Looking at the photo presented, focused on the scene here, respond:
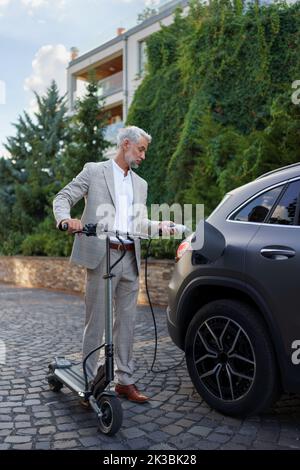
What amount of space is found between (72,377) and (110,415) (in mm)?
696

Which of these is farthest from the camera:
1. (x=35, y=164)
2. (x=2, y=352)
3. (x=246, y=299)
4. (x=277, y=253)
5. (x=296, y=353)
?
(x=35, y=164)

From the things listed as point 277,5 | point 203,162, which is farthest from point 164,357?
point 277,5

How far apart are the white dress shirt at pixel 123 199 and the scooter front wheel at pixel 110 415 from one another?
1.11m

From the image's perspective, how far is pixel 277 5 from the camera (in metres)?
11.3

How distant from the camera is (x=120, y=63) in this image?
30031 millimetres

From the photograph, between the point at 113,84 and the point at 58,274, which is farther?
the point at 113,84

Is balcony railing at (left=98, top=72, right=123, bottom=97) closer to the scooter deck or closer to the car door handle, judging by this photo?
the scooter deck

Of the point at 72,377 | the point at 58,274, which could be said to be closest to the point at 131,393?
the point at 72,377

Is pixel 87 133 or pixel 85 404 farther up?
pixel 87 133

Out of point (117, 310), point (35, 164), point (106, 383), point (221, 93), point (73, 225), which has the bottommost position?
point (106, 383)

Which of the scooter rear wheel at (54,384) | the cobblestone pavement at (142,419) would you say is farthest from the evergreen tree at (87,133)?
the scooter rear wheel at (54,384)

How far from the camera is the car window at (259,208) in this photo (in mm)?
3367

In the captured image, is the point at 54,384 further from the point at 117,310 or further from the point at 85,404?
the point at 117,310

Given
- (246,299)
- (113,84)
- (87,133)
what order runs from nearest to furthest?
(246,299) < (87,133) < (113,84)
